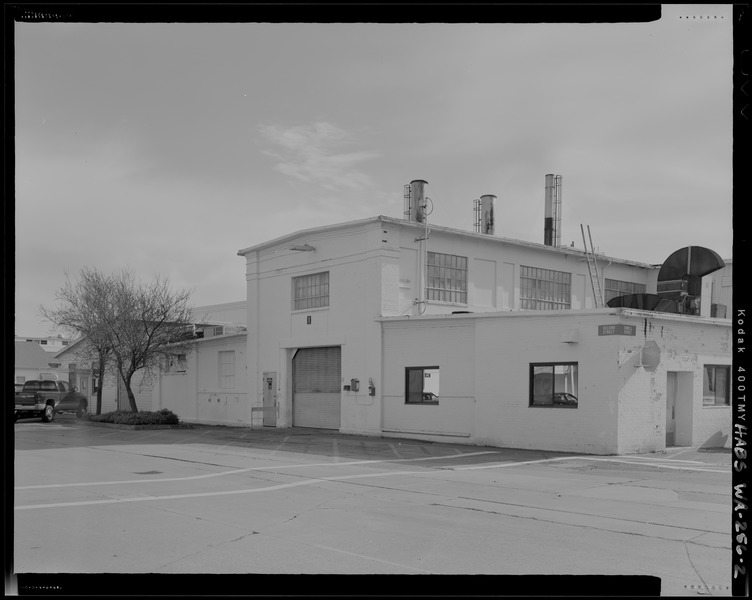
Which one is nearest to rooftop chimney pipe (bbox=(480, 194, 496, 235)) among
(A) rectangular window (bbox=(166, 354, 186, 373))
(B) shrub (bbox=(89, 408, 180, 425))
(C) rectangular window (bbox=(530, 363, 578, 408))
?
(C) rectangular window (bbox=(530, 363, 578, 408))

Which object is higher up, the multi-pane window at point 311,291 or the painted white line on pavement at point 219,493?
the multi-pane window at point 311,291

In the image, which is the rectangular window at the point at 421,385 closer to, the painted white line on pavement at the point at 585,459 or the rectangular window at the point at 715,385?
the painted white line on pavement at the point at 585,459

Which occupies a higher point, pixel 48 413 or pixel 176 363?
pixel 176 363

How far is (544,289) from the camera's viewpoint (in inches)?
1164

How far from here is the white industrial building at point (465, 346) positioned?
61.5 ft

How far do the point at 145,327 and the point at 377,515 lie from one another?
22158mm

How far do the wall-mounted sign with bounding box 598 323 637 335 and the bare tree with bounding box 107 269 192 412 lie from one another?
675 inches

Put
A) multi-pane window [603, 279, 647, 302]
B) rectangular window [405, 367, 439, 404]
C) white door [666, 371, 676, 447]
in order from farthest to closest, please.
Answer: multi-pane window [603, 279, 647, 302] → rectangular window [405, 367, 439, 404] → white door [666, 371, 676, 447]

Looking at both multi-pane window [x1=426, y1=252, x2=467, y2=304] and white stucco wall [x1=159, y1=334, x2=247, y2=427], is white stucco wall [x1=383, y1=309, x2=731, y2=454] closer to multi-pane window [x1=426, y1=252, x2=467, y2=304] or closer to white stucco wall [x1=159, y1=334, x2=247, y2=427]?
multi-pane window [x1=426, y1=252, x2=467, y2=304]

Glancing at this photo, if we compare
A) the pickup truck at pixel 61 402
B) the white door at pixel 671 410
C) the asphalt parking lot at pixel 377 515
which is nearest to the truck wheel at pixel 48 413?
the pickup truck at pixel 61 402

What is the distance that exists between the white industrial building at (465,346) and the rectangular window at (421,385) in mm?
42

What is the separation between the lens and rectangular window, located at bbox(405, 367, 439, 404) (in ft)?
74.0

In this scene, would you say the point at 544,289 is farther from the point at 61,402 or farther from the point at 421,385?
the point at 61,402

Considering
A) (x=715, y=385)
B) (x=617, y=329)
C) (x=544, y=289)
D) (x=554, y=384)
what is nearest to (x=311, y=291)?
(x=544, y=289)
